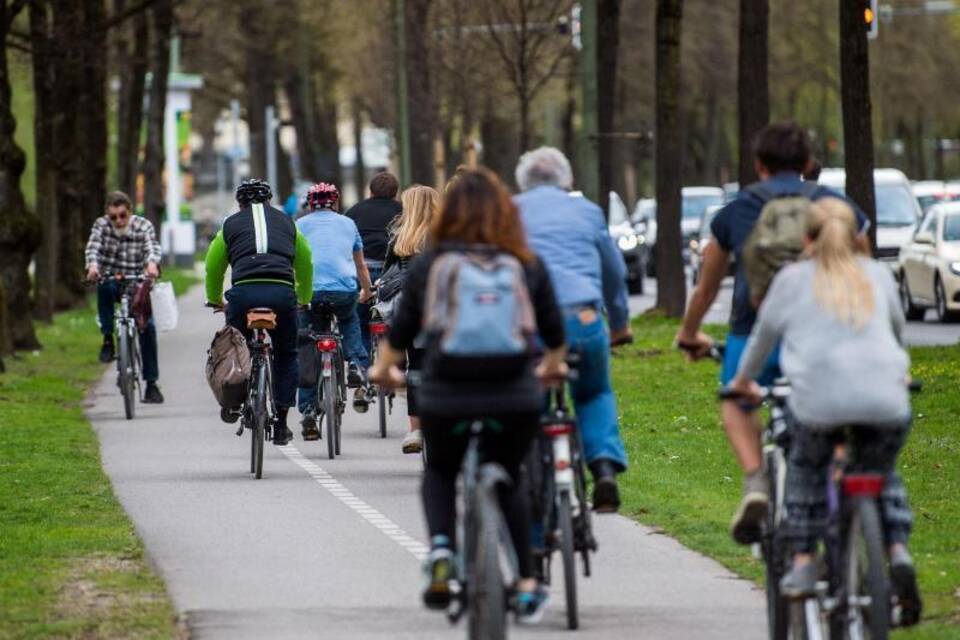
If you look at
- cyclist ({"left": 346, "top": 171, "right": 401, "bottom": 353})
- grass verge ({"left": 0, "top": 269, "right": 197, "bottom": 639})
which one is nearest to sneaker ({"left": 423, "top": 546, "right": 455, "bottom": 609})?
grass verge ({"left": 0, "top": 269, "right": 197, "bottom": 639})

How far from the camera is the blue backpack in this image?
748cm

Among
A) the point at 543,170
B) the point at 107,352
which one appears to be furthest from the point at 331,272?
the point at 543,170

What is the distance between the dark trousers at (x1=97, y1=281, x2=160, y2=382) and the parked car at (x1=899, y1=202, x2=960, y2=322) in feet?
41.7

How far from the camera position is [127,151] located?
151 feet

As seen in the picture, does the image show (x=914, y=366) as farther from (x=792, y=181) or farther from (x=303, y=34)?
(x=303, y=34)

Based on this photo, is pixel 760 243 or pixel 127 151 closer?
pixel 760 243

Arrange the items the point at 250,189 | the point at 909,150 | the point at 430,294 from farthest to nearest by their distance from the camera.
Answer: the point at 909,150
the point at 250,189
the point at 430,294

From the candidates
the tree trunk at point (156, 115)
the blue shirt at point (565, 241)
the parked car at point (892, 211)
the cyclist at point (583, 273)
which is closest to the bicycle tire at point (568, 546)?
the cyclist at point (583, 273)

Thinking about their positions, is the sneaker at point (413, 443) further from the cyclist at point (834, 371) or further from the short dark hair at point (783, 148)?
the cyclist at point (834, 371)

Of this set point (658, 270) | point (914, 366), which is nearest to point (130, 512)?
point (914, 366)

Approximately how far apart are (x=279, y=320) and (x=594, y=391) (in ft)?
19.3

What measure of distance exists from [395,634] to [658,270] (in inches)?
905

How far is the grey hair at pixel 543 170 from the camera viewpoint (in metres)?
9.24

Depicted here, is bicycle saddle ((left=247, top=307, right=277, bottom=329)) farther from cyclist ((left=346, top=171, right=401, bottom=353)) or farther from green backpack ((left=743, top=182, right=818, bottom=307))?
green backpack ((left=743, top=182, right=818, bottom=307))
